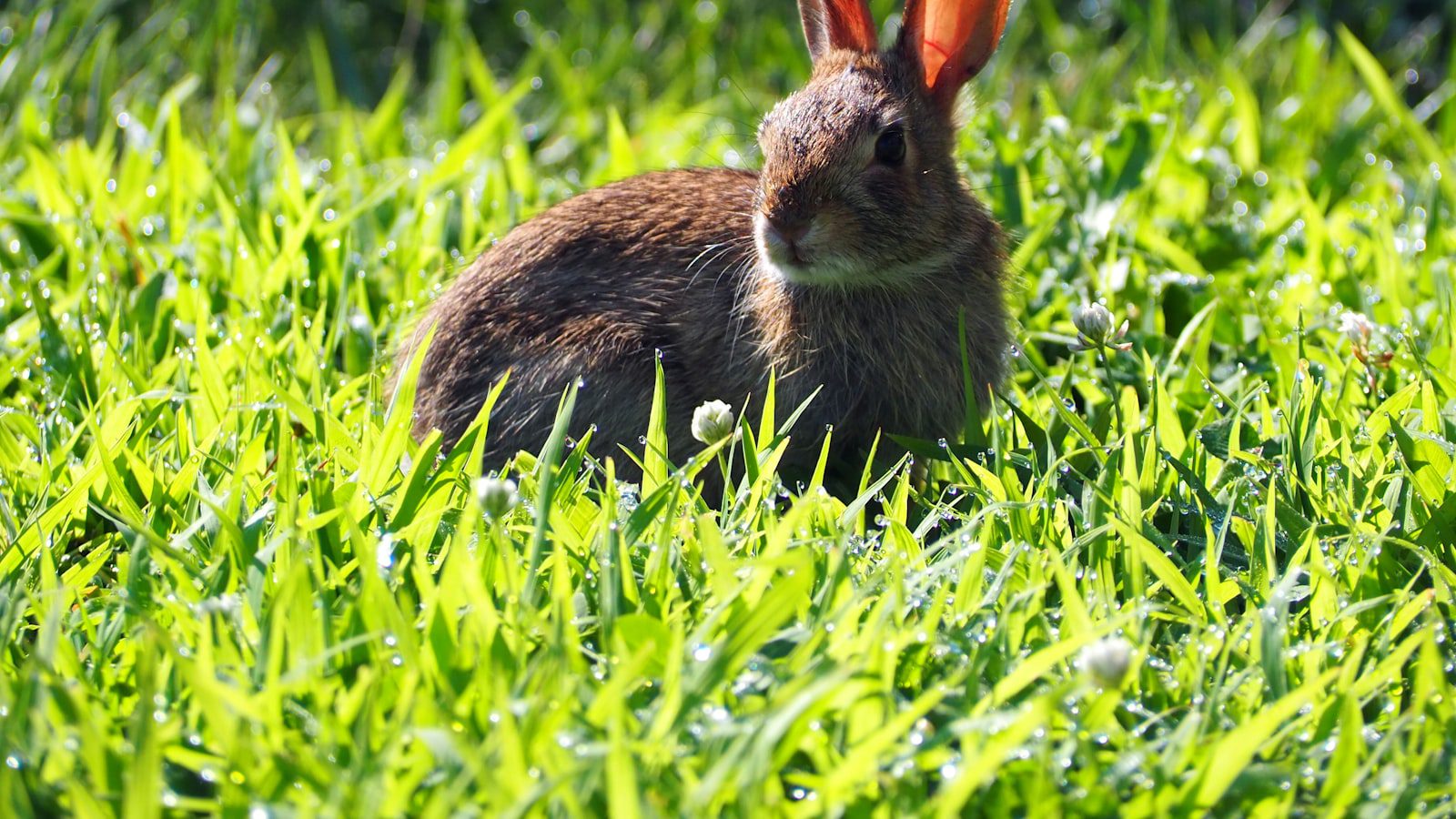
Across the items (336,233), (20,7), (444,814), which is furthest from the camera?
(20,7)

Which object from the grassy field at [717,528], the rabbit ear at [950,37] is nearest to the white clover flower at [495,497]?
the grassy field at [717,528]

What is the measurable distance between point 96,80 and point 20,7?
22.9 inches

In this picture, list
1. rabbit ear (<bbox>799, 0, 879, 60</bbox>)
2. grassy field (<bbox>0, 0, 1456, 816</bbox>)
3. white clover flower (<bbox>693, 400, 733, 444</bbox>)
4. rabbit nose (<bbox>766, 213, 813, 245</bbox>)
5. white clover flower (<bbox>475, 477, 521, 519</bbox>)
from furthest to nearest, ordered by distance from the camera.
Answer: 1. rabbit ear (<bbox>799, 0, 879, 60</bbox>)
2. rabbit nose (<bbox>766, 213, 813, 245</bbox>)
3. white clover flower (<bbox>693, 400, 733, 444</bbox>)
4. white clover flower (<bbox>475, 477, 521, 519</bbox>)
5. grassy field (<bbox>0, 0, 1456, 816</bbox>)

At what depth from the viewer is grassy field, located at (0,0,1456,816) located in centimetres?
222

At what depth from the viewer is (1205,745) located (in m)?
2.34

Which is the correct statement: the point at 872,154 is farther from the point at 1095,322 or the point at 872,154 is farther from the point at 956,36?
the point at 1095,322

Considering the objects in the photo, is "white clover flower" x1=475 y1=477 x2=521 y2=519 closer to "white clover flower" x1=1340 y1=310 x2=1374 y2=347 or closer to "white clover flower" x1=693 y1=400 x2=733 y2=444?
"white clover flower" x1=693 y1=400 x2=733 y2=444

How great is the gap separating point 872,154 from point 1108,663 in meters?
1.46

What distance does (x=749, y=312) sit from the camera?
3551mm

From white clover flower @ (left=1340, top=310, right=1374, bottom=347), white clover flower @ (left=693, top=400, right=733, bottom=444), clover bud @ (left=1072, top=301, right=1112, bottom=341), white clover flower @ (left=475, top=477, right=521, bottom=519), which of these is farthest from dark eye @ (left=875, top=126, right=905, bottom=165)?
white clover flower @ (left=475, top=477, right=521, bottom=519)

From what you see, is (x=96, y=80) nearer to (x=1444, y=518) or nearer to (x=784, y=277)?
(x=784, y=277)

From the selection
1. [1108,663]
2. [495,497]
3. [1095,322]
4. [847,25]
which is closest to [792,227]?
[1095,322]

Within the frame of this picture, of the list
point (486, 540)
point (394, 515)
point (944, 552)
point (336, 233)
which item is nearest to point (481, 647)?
point (486, 540)

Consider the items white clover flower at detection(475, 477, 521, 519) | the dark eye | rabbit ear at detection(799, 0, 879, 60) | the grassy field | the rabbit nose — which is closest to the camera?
the grassy field
